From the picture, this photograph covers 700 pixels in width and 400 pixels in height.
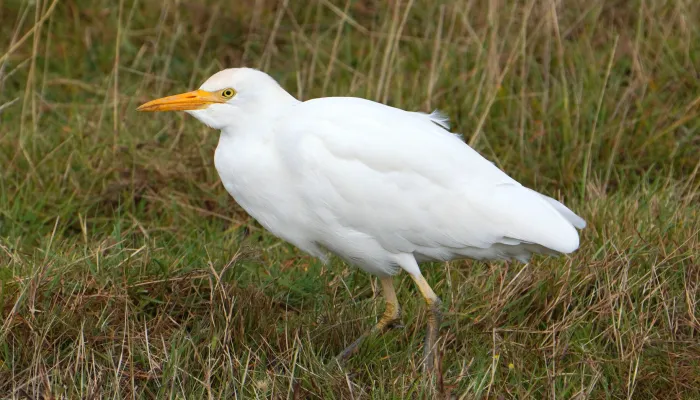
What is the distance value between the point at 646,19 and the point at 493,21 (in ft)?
3.72

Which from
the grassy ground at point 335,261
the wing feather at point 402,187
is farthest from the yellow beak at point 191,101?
the grassy ground at point 335,261

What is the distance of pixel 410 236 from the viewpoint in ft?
12.5

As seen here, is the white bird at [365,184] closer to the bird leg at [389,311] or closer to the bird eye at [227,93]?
the bird eye at [227,93]

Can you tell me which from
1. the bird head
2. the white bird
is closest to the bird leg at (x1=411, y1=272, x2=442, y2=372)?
the white bird

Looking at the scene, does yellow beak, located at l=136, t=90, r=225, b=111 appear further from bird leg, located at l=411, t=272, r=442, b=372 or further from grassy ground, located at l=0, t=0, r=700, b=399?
bird leg, located at l=411, t=272, r=442, b=372

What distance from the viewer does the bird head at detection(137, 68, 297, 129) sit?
3.80 m

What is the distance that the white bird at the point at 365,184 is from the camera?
368cm

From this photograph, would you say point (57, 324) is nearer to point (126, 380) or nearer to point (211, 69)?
point (126, 380)

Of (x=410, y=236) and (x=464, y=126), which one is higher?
(x=410, y=236)

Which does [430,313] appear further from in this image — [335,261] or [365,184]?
[335,261]

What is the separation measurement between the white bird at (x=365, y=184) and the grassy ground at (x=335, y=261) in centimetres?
31

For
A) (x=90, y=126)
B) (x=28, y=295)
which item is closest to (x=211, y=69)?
(x=90, y=126)

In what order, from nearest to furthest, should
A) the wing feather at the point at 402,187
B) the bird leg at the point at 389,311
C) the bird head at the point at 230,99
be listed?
the wing feather at the point at 402,187, the bird head at the point at 230,99, the bird leg at the point at 389,311

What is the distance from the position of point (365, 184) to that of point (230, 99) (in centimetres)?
57
